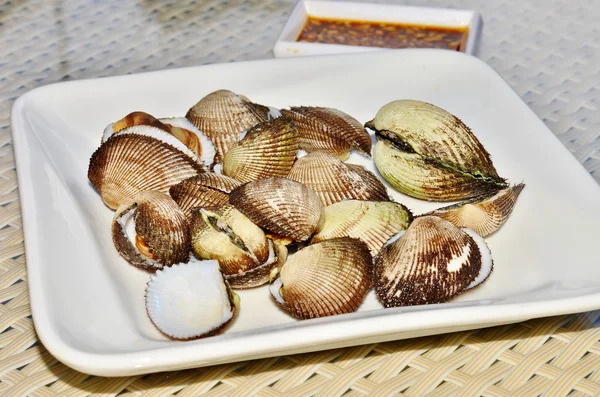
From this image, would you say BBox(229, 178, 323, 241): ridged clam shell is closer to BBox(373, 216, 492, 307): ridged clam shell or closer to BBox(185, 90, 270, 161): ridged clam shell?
BBox(373, 216, 492, 307): ridged clam shell

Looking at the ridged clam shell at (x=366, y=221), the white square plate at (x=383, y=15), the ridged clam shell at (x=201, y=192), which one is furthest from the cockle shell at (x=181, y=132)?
the white square plate at (x=383, y=15)

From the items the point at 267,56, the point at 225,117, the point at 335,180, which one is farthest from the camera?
the point at 267,56

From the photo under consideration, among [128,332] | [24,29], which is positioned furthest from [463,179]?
[24,29]

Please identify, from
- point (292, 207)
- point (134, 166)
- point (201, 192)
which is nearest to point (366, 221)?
point (292, 207)

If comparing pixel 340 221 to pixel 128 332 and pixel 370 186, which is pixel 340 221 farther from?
pixel 128 332

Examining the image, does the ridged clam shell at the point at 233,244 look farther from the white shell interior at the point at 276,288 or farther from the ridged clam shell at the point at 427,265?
the ridged clam shell at the point at 427,265

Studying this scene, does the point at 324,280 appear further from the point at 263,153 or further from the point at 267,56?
the point at 267,56
